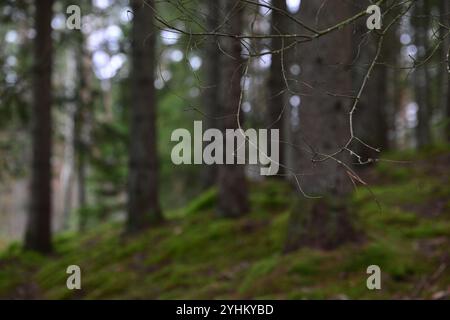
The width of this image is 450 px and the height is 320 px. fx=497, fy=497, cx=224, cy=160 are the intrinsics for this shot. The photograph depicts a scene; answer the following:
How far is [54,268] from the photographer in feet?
27.7

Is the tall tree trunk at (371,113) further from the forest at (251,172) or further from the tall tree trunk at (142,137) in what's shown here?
the tall tree trunk at (142,137)

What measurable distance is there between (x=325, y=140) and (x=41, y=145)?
6526 millimetres

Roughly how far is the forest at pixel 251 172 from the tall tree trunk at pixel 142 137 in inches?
1.1

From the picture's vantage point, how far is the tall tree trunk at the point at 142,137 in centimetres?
934

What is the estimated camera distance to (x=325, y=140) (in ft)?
19.7

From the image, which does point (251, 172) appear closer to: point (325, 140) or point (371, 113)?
point (325, 140)

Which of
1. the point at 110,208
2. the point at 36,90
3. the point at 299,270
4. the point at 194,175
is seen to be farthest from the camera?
the point at 194,175

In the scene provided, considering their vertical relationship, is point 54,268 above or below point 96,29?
below

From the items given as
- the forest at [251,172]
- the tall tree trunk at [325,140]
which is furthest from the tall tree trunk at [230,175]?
the tall tree trunk at [325,140]

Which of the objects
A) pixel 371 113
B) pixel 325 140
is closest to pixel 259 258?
pixel 325 140
